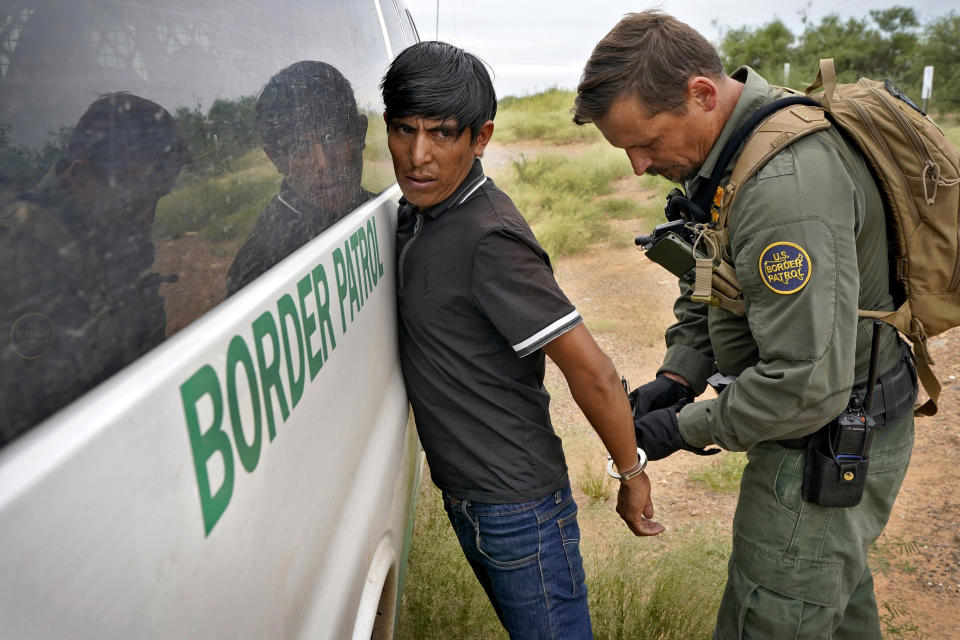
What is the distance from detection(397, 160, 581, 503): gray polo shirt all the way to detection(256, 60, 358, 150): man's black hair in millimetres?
299

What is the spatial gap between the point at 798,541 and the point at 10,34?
1.81m

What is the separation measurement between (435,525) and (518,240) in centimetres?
183

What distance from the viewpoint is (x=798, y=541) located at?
5.88ft

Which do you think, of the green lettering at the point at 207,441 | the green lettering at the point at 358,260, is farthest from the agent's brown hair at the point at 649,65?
the green lettering at the point at 207,441

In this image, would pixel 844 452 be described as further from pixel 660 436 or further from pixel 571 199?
pixel 571 199

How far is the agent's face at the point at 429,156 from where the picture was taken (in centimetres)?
156

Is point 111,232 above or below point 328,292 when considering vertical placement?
above

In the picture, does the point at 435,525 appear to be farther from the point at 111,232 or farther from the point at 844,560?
the point at 111,232

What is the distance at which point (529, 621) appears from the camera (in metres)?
1.66

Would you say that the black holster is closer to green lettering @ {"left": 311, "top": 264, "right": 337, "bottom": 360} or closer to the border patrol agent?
the border patrol agent

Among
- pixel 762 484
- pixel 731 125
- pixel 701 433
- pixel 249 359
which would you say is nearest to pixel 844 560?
pixel 762 484

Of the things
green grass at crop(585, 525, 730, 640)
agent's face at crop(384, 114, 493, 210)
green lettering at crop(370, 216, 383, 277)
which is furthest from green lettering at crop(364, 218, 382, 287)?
green grass at crop(585, 525, 730, 640)

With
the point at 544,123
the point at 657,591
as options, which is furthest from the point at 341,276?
the point at 544,123

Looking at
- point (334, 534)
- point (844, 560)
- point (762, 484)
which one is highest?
point (334, 534)
